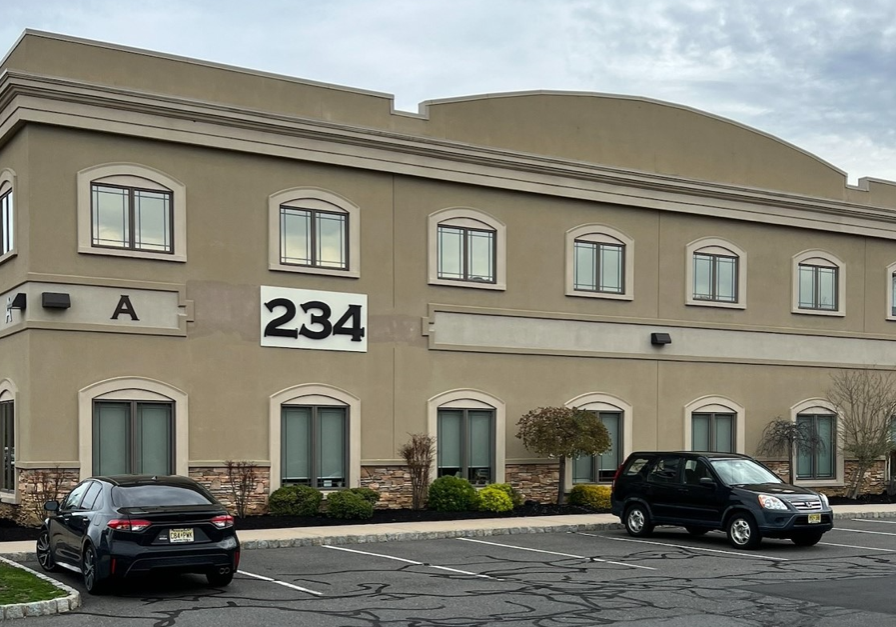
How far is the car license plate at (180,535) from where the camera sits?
13.6 meters

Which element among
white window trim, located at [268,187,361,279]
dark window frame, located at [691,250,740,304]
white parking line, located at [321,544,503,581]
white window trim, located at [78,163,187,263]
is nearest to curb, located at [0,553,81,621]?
white parking line, located at [321,544,503,581]

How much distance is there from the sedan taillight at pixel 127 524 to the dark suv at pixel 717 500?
34.8ft

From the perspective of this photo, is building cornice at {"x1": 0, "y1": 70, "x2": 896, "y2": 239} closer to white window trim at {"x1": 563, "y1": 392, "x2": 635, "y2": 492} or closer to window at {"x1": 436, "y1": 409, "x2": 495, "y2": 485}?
white window trim at {"x1": 563, "y1": 392, "x2": 635, "y2": 492}

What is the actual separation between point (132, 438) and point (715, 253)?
54.1ft

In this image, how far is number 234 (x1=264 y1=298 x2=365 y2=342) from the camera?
23.8 m

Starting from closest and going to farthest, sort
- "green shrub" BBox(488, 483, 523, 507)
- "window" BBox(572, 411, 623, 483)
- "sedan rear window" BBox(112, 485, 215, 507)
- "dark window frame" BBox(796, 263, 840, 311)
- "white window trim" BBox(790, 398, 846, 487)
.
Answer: "sedan rear window" BBox(112, 485, 215, 507) < "green shrub" BBox(488, 483, 523, 507) < "window" BBox(572, 411, 623, 483) < "white window trim" BBox(790, 398, 846, 487) < "dark window frame" BBox(796, 263, 840, 311)

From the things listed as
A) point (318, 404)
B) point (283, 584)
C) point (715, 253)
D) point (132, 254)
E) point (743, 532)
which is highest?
point (715, 253)

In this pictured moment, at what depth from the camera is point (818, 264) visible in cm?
3225

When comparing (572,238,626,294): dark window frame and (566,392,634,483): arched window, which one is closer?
(566,392,634,483): arched window

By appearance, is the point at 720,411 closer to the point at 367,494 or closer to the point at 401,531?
the point at 367,494

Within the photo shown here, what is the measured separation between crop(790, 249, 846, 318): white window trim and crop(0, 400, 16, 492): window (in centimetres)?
2085

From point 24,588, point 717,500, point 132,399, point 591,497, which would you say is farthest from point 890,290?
point 24,588

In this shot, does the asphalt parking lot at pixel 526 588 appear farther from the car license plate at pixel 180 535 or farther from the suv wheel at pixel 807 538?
the car license plate at pixel 180 535

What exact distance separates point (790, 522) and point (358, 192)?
38.7 feet
